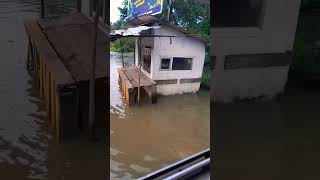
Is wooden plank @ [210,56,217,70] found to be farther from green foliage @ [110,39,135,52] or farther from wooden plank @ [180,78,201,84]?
green foliage @ [110,39,135,52]

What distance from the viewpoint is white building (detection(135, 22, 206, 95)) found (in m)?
1.24

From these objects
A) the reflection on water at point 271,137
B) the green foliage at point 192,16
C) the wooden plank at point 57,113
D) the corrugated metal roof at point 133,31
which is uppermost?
the green foliage at point 192,16

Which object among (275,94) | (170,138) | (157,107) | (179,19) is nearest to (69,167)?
(157,107)

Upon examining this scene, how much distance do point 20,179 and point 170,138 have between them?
2.19 feet

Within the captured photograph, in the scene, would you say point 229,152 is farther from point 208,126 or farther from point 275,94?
point 275,94

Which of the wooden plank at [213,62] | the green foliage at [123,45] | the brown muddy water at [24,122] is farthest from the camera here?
the wooden plank at [213,62]

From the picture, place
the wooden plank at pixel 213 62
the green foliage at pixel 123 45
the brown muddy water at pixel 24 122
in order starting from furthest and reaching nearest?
the wooden plank at pixel 213 62 < the green foliage at pixel 123 45 < the brown muddy water at pixel 24 122

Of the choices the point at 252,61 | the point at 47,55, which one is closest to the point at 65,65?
the point at 47,55

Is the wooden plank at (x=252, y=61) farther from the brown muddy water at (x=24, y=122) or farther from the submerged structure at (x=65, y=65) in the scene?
the brown muddy water at (x=24, y=122)

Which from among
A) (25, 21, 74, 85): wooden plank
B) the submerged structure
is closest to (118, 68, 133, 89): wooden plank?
the submerged structure

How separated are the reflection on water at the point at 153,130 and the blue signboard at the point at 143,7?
0.47 ft

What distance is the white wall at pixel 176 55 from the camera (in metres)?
1.26

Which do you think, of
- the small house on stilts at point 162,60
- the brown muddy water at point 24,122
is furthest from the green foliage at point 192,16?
the brown muddy water at point 24,122

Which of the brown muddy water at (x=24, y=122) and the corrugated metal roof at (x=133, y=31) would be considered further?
the corrugated metal roof at (x=133, y=31)
